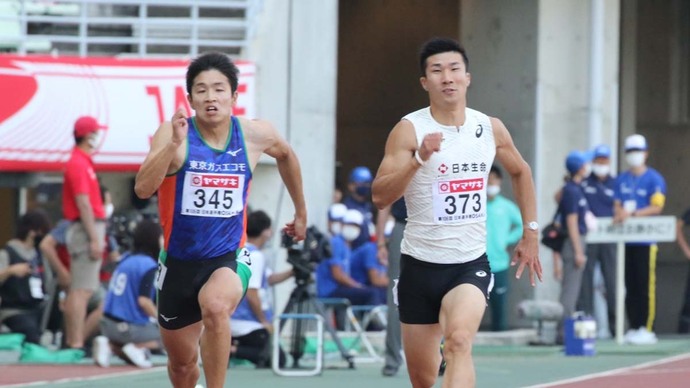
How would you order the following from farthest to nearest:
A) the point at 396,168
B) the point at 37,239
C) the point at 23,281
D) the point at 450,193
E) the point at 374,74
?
the point at 374,74 < the point at 37,239 < the point at 23,281 < the point at 450,193 < the point at 396,168

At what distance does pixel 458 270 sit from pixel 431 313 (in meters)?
0.28

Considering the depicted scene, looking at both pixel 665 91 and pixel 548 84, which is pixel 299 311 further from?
pixel 665 91

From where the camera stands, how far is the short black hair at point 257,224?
49.0 feet

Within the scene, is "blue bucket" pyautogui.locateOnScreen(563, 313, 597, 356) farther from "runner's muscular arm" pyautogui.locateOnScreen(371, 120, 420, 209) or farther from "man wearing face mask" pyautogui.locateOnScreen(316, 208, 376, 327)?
"runner's muscular arm" pyautogui.locateOnScreen(371, 120, 420, 209)

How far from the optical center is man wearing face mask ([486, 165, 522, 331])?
1870 centimetres

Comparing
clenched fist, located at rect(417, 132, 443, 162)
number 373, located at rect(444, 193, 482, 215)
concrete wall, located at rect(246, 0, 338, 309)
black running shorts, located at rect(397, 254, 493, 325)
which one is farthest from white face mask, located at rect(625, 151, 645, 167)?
clenched fist, located at rect(417, 132, 443, 162)

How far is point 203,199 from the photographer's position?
9.59 m

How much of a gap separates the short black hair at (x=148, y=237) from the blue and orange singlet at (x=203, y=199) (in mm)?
5339

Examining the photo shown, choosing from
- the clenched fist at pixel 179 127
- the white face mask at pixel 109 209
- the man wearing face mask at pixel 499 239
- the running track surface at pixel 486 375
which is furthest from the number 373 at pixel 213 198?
the man wearing face mask at pixel 499 239

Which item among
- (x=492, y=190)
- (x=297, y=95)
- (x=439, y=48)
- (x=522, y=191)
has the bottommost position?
(x=492, y=190)

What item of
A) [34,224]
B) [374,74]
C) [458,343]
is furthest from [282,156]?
[374,74]

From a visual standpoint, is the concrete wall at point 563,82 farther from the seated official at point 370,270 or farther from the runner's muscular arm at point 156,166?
the runner's muscular arm at point 156,166

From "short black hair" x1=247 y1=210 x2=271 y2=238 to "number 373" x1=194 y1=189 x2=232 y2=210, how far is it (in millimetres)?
5300

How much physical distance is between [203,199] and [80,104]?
7.91m
